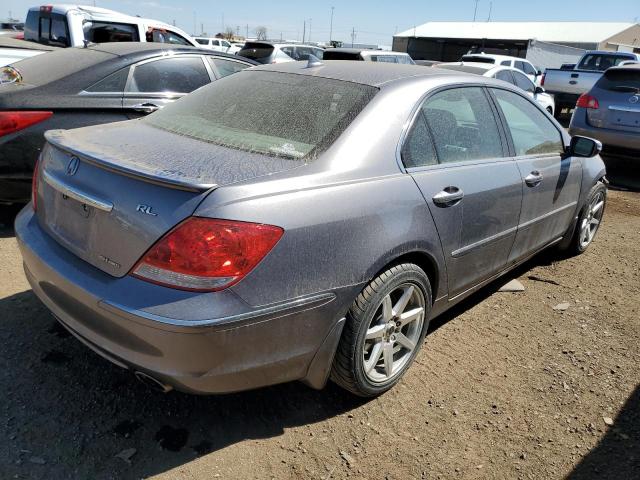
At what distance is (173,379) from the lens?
1995 mm

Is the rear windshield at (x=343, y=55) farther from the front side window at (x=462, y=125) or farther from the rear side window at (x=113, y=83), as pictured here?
the front side window at (x=462, y=125)

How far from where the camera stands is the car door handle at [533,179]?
3451 millimetres

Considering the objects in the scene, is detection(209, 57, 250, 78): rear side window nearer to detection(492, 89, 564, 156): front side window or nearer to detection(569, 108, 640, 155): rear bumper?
detection(492, 89, 564, 156): front side window

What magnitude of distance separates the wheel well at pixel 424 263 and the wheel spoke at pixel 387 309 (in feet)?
0.55

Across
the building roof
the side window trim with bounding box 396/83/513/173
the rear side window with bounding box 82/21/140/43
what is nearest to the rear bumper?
the side window trim with bounding box 396/83/513/173

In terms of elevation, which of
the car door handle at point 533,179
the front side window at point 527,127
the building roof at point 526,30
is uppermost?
the front side window at point 527,127

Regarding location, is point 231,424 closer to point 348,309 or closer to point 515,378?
point 348,309

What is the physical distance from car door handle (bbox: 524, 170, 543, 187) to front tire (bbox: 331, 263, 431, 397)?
1207mm

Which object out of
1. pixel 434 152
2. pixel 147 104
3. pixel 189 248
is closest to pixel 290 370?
pixel 189 248

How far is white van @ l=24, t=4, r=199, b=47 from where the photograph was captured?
25.3 feet

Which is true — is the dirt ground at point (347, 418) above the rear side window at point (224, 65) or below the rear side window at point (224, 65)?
below

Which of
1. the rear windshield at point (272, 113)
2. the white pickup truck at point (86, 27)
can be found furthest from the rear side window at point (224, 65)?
the white pickup truck at point (86, 27)

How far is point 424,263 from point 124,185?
4.98 ft

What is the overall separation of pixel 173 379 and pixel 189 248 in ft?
1.66
